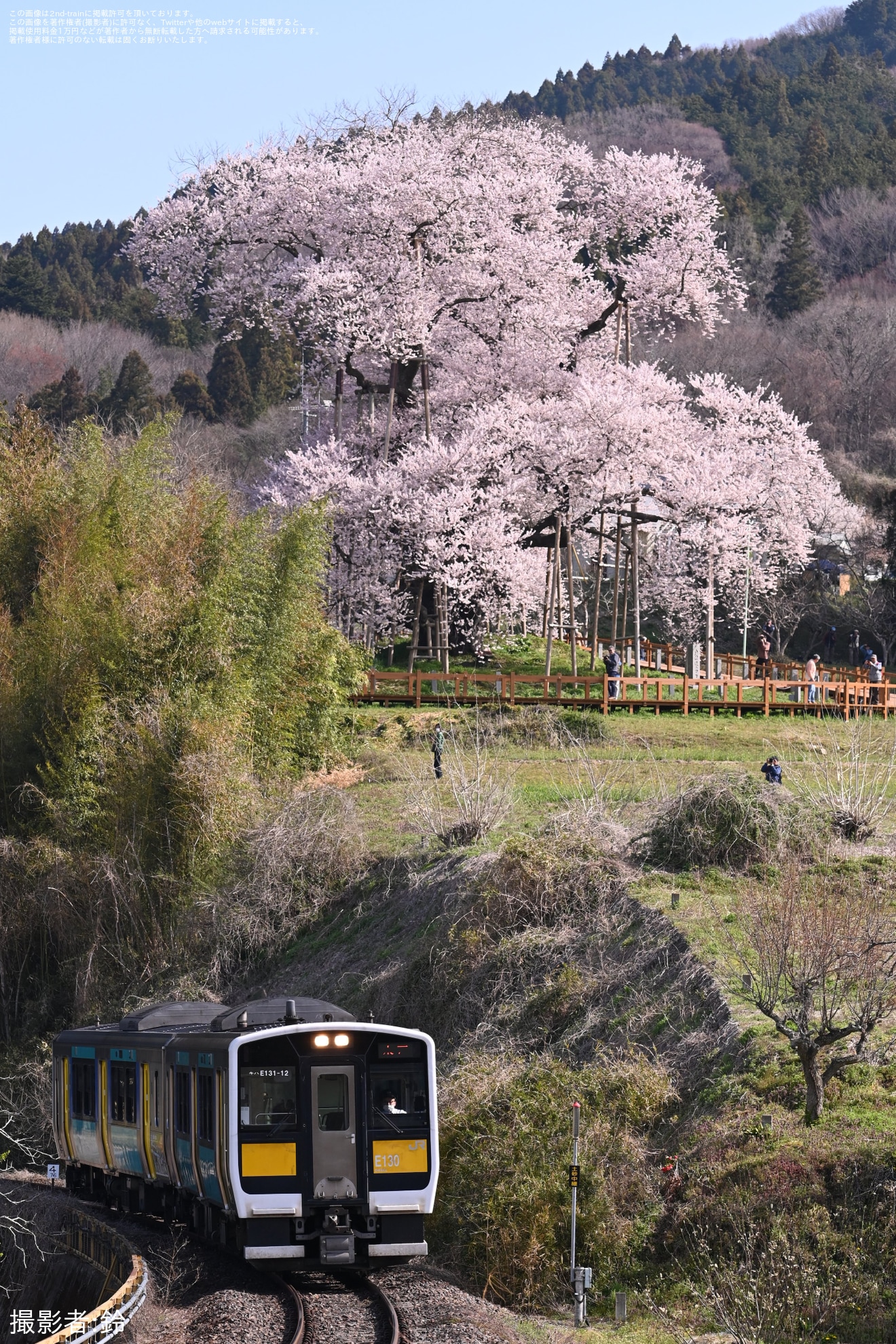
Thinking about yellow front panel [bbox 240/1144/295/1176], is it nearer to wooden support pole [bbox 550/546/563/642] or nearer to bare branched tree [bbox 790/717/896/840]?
bare branched tree [bbox 790/717/896/840]

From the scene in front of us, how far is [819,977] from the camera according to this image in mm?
16078

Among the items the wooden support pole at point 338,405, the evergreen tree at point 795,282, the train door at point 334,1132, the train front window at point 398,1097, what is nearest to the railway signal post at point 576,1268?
the train front window at point 398,1097

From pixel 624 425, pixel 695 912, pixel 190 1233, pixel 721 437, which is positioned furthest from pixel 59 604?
→ pixel 721 437

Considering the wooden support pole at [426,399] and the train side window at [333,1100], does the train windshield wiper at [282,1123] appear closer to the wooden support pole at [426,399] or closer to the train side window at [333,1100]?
the train side window at [333,1100]

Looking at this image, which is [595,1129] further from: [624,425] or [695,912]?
[624,425]

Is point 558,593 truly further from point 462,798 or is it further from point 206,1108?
point 206,1108

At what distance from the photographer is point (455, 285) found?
42.8 metres

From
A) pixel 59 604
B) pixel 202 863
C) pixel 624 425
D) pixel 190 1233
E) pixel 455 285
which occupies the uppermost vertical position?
pixel 455 285

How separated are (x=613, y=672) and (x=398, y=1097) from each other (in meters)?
25.0

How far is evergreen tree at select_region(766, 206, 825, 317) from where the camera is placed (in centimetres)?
9056

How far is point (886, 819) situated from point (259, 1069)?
1395cm

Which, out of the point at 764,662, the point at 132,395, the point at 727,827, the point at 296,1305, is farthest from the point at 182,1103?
the point at 132,395

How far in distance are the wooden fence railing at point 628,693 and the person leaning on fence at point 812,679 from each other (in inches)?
1.4

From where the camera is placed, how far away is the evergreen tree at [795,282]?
90.6m
